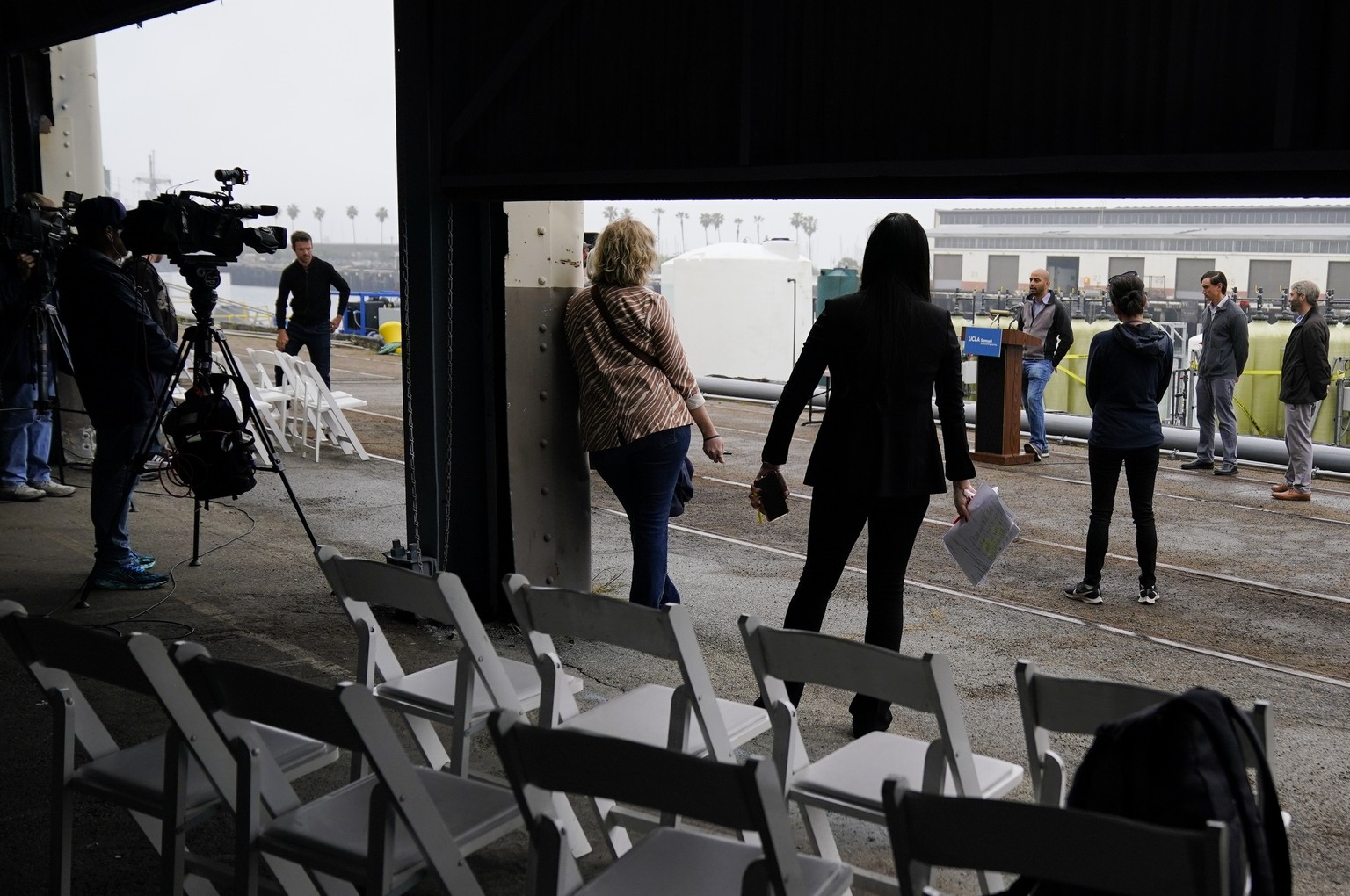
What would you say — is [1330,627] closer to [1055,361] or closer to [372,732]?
[372,732]

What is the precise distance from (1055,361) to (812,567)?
8875 mm

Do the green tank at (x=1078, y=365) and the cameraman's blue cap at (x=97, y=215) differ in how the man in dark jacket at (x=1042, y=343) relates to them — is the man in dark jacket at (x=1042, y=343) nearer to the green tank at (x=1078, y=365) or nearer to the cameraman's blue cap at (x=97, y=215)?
the green tank at (x=1078, y=365)

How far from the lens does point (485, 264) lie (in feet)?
18.7

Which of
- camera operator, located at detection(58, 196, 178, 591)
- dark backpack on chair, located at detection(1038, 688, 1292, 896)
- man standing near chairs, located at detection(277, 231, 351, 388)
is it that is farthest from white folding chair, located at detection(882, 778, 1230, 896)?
man standing near chairs, located at detection(277, 231, 351, 388)

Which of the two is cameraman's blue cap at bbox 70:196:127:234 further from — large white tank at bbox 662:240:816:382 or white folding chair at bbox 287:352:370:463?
large white tank at bbox 662:240:816:382

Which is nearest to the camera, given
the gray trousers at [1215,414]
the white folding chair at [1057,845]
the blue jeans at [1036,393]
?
the white folding chair at [1057,845]

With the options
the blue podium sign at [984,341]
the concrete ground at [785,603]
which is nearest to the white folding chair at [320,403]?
the concrete ground at [785,603]

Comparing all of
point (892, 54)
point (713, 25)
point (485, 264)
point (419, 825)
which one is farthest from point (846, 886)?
point (485, 264)

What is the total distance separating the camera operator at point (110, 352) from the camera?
5.92 metres

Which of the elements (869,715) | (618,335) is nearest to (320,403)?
(618,335)

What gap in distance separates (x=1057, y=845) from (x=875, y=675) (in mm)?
909

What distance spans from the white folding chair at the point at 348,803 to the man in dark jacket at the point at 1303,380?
8863 mm

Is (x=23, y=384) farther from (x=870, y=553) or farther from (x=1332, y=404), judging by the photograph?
(x=1332, y=404)

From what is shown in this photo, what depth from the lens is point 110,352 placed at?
19.7ft
